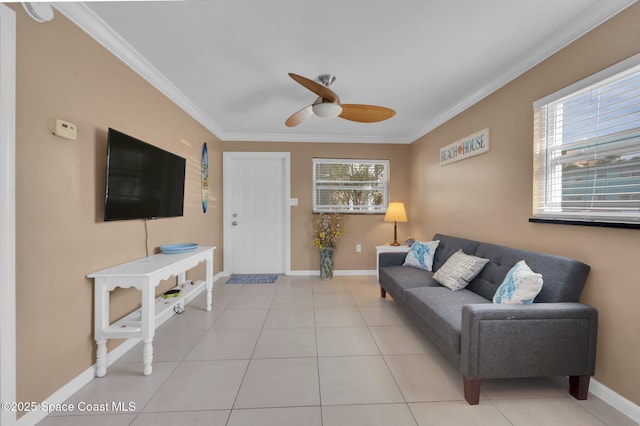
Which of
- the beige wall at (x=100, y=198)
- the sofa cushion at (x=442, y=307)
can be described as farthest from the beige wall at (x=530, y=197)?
the sofa cushion at (x=442, y=307)

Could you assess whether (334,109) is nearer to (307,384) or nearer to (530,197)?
(530,197)

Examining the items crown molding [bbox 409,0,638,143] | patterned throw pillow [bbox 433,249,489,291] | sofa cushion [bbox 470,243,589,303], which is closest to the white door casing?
patterned throw pillow [bbox 433,249,489,291]

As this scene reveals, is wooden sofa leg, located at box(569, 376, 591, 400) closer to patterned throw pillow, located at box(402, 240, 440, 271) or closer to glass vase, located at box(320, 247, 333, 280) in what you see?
patterned throw pillow, located at box(402, 240, 440, 271)

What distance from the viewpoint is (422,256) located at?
123 inches

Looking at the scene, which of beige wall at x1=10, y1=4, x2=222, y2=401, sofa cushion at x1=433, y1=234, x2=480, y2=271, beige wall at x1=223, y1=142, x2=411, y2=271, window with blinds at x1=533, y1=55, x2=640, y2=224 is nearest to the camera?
beige wall at x1=10, y1=4, x2=222, y2=401

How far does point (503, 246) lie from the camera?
7.52 feet

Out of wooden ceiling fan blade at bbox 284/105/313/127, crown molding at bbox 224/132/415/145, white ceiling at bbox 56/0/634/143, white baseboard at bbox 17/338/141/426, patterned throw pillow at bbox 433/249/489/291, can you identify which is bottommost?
white baseboard at bbox 17/338/141/426

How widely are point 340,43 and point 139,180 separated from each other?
191cm

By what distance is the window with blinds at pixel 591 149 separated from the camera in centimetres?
150

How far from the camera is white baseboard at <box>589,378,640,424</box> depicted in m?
1.45

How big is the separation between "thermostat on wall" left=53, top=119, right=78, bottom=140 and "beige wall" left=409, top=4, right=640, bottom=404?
3.25 metres

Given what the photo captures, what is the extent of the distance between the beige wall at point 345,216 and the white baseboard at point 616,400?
296 centimetres

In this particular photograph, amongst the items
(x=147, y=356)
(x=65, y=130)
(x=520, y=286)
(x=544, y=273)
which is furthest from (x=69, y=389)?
(x=544, y=273)

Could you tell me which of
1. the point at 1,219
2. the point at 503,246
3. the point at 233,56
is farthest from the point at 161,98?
the point at 503,246
